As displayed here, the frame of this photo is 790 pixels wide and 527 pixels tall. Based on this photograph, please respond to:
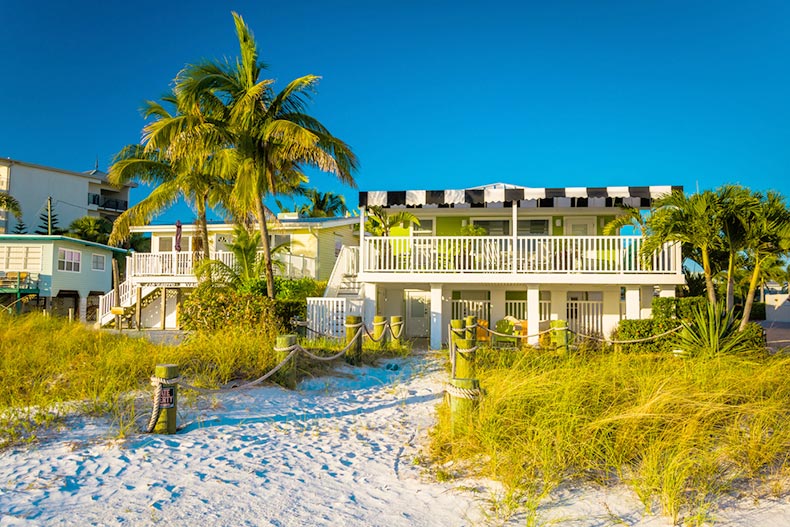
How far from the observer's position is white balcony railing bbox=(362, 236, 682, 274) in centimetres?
1488

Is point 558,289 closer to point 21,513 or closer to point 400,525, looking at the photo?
point 400,525

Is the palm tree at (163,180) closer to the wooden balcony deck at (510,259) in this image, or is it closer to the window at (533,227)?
the wooden balcony deck at (510,259)

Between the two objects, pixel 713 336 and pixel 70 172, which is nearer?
pixel 713 336

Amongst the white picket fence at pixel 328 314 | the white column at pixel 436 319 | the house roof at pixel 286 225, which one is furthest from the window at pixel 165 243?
the white column at pixel 436 319

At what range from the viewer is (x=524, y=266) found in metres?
15.6

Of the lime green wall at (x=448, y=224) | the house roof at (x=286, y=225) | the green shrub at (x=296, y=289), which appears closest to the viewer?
the lime green wall at (x=448, y=224)

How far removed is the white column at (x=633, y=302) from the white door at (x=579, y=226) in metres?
3.97

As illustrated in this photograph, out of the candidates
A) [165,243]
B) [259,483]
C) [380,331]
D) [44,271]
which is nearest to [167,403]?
[259,483]

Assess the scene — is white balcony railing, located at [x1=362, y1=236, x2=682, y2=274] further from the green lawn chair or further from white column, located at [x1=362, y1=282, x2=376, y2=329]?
the green lawn chair

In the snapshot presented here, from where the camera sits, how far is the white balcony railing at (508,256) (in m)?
14.9

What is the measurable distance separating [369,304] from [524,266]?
445cm

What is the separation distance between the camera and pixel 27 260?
3041cm

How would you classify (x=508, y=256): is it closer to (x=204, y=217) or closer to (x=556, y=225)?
(x=556, y=225)

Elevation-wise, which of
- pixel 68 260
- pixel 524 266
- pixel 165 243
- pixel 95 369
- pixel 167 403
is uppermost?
pixel 165 243
